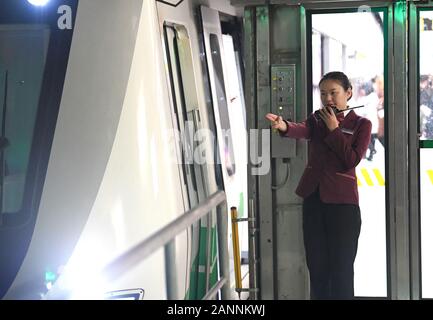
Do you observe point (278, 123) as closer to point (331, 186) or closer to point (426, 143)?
point (331, 186)

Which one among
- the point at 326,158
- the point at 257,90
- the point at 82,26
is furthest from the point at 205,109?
the point at 82,26

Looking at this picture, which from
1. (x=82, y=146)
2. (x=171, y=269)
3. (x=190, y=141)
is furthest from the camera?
(x=190, y=141)

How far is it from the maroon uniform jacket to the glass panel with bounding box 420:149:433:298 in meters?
0.56

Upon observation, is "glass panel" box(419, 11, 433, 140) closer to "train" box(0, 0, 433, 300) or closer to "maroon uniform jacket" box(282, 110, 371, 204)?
"train" box(0, 0, 433, 300)

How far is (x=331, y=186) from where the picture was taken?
17.6 ft

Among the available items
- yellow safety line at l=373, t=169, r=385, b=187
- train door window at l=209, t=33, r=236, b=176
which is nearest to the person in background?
yellow safety line at l=373, t=169, r=385, b=187

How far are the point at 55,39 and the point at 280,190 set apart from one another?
1759 millimetres

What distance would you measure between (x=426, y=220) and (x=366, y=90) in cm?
92

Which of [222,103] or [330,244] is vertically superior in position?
[222,103]

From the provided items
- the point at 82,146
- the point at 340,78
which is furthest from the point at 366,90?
the point at 82,146

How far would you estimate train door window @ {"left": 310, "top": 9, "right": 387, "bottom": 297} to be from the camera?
224 inches

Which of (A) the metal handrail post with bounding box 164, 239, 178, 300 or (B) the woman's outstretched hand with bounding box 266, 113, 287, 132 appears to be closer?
(A) the metal handrail post with bounding box 164, 239, 178, 300

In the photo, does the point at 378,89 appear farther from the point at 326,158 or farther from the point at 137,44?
the point at 137,44

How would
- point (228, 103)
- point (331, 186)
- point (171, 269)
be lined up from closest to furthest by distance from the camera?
point (171, 269) < point (331, 186) < point (228, 103)
